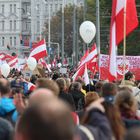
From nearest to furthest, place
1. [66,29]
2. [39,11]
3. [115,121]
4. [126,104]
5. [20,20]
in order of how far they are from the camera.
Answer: [115,121] < [126,104] < [66,29] < [39,11] < [20,20]

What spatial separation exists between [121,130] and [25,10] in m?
125

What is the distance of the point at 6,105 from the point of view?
590 centimetres

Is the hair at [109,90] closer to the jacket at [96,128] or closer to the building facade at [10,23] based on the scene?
the jacket at [96,128]

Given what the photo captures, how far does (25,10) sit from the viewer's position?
422ft

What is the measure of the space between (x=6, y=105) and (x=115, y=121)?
1.57 m

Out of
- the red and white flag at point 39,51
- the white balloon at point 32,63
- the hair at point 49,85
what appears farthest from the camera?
the white balloon at point 32,63

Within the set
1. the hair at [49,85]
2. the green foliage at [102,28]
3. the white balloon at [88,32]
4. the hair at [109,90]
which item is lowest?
the hair at [109,90]

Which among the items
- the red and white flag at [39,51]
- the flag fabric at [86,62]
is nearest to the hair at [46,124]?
the flag fabric at [86,62]

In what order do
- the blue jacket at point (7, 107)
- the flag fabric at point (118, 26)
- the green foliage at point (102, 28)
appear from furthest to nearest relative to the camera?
the green foliage at point (102, 28), the flag fabric at point (118, 26), the blue jacket at point (7, 107)

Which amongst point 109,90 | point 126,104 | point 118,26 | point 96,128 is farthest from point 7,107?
point 118,26

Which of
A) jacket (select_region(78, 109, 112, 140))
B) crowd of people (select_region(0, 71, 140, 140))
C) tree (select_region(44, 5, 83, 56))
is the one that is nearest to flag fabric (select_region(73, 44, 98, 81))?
crowd of people (select_region(0, 71, 140, 140))

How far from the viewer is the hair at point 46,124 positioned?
266cm

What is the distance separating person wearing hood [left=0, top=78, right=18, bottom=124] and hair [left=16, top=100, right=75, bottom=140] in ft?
10.5

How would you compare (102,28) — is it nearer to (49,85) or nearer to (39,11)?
(49,85)
